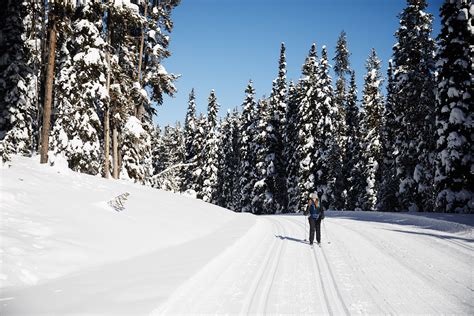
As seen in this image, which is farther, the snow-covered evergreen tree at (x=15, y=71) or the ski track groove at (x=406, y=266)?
the snow-covered evergreen tree at (x=15, y=71)

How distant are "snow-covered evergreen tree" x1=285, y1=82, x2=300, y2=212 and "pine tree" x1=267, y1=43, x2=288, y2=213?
89 centimetres

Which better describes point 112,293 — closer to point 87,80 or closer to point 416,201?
point 87,80

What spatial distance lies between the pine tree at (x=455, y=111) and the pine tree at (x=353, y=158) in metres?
20.0

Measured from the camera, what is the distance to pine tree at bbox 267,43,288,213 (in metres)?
39.0

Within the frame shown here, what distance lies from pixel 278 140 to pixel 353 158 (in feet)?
34.6

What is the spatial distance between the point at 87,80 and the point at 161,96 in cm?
605

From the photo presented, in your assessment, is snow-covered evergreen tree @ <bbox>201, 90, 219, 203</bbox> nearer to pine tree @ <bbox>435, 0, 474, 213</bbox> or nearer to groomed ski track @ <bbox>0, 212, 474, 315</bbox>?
pine tree @ <bbox>435, 0, 474, 213</bbox>

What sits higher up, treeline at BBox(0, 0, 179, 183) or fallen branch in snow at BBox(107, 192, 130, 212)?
treeline at BBox(0, 0, 179, 183)

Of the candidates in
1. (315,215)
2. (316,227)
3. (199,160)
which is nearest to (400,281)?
(316,227)

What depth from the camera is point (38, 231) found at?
8.17 m

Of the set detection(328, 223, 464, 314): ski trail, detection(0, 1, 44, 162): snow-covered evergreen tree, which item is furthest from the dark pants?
detection(0, 1, 44, 162): snow-covered evergreen tree

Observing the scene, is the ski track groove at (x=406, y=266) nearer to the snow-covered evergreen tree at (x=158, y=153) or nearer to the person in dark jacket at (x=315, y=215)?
the person in dark jacket at (x=315, y=215)

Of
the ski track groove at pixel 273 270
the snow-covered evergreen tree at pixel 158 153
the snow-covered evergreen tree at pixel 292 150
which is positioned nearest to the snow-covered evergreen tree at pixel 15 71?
the ski track groove at pixel 273 270

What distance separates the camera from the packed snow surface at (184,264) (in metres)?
5.75
